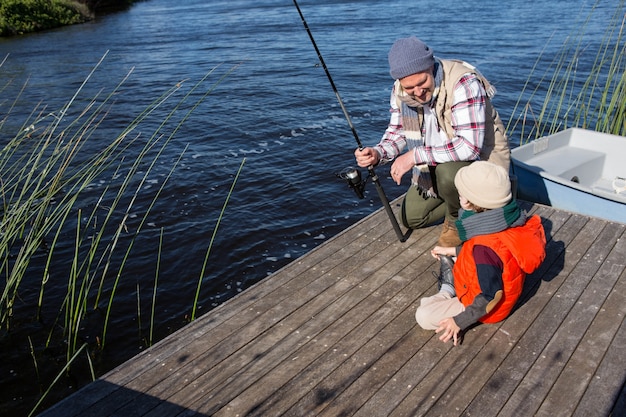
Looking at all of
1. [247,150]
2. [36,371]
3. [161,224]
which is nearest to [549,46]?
[247,150]

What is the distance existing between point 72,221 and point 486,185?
625cm

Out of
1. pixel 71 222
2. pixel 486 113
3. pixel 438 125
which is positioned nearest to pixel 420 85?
pixel 438 125

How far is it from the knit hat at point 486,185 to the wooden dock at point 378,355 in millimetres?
914

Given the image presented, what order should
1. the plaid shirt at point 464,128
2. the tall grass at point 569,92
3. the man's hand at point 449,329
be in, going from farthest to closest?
the tall grass at point 569,92 → the plaid shirt at point 464,128 → the man's hand at point 449,329

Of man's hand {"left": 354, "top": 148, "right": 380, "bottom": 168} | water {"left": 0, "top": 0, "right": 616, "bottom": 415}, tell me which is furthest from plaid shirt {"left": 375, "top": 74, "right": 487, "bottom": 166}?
water {"left": 0, "top": 0, "right": 616, "bottom": 415}

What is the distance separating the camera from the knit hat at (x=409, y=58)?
12.0 feet

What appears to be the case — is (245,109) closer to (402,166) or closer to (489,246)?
(402,166)

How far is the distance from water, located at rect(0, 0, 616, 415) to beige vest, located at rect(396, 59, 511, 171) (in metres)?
2.60

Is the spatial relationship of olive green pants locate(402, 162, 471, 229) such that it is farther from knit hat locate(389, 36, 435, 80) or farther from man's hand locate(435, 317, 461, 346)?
man's hand locate(435, 317, 461, 346)

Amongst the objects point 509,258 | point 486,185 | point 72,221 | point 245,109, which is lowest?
point 245,109

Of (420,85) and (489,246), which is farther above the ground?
(420,85)

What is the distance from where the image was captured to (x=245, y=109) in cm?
1266

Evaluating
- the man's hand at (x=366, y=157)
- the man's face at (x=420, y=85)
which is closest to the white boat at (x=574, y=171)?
the man's hand at (x=366, y=157)

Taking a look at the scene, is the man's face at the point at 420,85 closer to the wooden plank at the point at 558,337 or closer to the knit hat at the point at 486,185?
the knit hat at the point at 486,185
